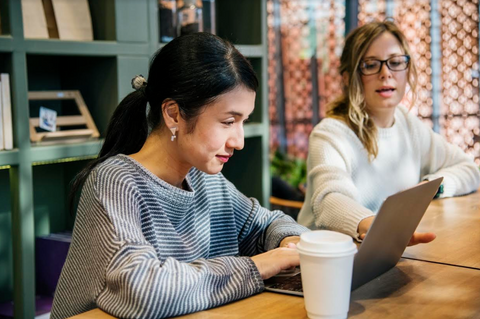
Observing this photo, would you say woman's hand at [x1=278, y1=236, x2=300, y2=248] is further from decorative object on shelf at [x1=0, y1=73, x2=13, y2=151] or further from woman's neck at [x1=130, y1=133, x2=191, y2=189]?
decorative object on shelf at [x1=0, y1=73, x2=13, y2=151]

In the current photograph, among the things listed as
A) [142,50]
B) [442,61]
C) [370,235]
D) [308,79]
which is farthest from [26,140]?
[308,79]

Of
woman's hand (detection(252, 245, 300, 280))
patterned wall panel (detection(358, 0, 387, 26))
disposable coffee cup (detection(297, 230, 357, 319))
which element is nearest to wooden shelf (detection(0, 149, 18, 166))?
woman's hand (detection(252, 245, 300, 280))

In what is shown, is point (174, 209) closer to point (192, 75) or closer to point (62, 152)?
point (192, 75)

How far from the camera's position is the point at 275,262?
4.44ft

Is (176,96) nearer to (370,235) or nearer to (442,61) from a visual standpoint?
(370,235)

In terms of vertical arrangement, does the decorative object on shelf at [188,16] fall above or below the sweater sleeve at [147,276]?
above

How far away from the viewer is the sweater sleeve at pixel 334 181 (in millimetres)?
1841

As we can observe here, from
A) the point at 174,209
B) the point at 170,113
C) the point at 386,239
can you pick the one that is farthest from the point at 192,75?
the point at 386,239

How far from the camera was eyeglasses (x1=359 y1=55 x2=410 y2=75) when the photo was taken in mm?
2412

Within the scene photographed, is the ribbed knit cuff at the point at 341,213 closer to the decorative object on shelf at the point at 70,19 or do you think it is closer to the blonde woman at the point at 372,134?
the blonde woman at the point at 372,134

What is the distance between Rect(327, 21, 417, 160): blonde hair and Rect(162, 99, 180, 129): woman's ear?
3.55 feet

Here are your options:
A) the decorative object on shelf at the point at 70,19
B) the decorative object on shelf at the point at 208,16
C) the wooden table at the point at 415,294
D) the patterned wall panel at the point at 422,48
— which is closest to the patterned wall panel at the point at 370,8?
the patterned wall panel at the point at 422,48

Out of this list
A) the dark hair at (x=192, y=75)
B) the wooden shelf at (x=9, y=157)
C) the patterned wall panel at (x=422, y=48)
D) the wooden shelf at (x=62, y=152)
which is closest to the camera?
the dark hair at (x=192, y=75)

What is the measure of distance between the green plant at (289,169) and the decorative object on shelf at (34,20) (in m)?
2.95
